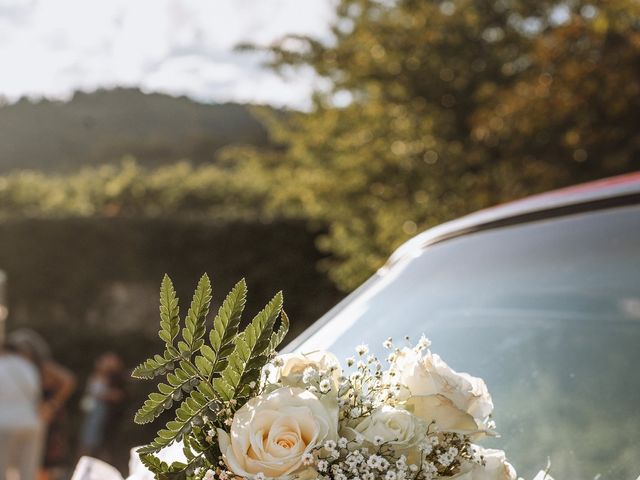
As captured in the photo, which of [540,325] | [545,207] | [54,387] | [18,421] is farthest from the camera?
[54,387]

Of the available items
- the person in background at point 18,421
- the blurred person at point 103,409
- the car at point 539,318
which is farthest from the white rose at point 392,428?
the blurred person at point 103,409

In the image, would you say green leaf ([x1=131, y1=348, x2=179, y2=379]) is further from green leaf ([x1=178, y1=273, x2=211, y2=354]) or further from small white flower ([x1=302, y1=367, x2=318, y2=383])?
small white flower ([x1=302, y1=367, x2=318, y2=383])

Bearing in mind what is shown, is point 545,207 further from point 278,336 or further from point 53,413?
point 53,413

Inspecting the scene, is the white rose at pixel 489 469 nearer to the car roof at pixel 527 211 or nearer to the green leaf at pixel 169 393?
the green leaf at pixel 169 393

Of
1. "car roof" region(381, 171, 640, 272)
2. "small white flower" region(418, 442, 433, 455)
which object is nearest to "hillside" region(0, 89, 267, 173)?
"car roof" region(381, 171, 640, 272)

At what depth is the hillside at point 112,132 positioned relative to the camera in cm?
3922

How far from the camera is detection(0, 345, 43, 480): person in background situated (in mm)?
7246

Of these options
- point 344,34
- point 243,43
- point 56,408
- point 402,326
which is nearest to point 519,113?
point 344,34

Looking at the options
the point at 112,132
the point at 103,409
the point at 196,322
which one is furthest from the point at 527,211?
the point at 112,132

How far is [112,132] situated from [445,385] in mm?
41716

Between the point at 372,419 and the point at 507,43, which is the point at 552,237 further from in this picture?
the point at 507,43

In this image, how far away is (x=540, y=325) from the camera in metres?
2.15

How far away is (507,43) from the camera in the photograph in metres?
9.50

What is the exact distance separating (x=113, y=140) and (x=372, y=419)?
4188 centimetres
